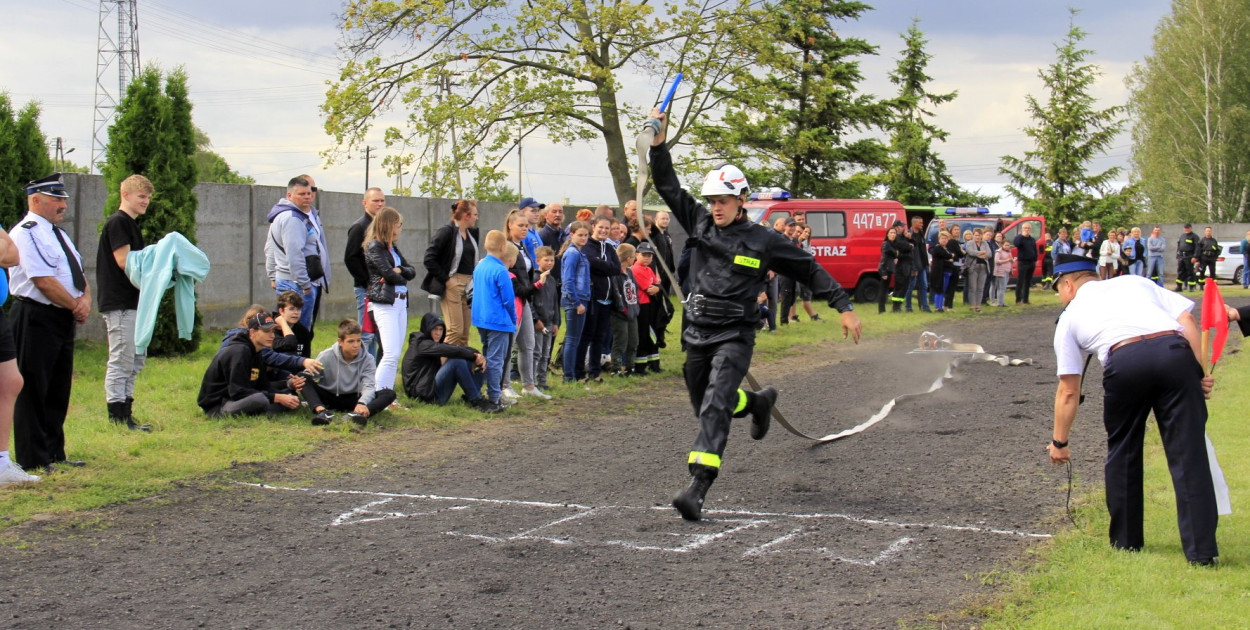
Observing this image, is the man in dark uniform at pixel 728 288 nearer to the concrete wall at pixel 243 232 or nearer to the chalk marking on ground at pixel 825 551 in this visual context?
the chalk marking on ground at pixel 825 551

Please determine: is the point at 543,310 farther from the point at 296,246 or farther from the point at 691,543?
the point at 691,543

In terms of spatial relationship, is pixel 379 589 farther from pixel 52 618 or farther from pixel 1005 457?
pixel 1005 457

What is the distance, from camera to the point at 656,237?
14.5 metres

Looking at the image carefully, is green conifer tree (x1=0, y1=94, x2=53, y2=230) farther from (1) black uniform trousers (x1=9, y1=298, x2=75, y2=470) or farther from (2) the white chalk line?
(2) the white chalk line

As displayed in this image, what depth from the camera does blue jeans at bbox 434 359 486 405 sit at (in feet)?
36.4

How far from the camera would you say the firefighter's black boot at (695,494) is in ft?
21.0

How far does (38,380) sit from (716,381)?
4714mm

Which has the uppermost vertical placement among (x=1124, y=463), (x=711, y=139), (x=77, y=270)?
(x=711, y=139)

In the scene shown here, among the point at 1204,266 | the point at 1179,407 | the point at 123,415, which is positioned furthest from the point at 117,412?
the point at 1204,266

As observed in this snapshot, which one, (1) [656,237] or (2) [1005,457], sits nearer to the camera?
(2) [1005,457]

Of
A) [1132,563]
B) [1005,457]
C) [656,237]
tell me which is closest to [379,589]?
[1132,563]

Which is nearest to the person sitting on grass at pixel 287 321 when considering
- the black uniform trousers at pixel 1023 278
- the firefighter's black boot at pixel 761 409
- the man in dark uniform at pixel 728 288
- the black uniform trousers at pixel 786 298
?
the man in dark uniform at pixel 728 288

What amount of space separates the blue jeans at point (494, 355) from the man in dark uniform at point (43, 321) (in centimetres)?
399

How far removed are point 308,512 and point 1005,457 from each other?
516 centimetres
